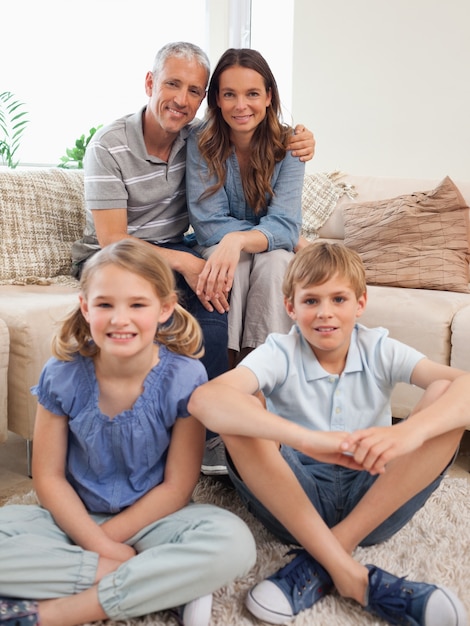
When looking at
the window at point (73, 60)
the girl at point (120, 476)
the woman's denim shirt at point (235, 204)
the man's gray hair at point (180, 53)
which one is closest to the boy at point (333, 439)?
the girl at point (120, 476)

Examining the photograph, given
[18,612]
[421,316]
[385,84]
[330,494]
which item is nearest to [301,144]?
[421,316]

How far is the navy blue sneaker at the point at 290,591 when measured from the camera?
134 cm

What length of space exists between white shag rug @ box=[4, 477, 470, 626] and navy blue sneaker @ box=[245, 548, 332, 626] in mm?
21

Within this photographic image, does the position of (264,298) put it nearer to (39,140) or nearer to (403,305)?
(403,305)

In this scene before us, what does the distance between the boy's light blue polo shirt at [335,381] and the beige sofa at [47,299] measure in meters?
0.73

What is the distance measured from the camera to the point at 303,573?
54.9 inches

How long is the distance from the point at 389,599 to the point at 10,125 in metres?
3.60

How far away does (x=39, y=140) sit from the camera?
4.34 m

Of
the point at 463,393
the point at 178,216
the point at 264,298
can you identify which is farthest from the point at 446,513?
the point at 178,216

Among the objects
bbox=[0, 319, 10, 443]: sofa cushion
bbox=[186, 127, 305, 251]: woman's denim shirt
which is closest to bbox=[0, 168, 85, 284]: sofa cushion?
bbox=[0, 319, 10, 443]: sofa cushion

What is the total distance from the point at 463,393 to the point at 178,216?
1163 millimetres

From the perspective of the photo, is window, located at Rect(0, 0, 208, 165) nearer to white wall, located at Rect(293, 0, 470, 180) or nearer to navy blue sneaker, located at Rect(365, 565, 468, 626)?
white wall, located at Rect(293, 0, 470, 180)

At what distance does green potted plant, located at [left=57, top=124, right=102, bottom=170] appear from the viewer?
4.09 m

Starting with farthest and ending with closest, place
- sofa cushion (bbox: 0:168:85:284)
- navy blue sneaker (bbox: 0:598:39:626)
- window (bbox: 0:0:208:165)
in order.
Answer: window (bbox: 0:0:208:165), sofa cushion (bbox: 0:168:85:284), navy blue sneaker (bbox: 0:598:39:626)
